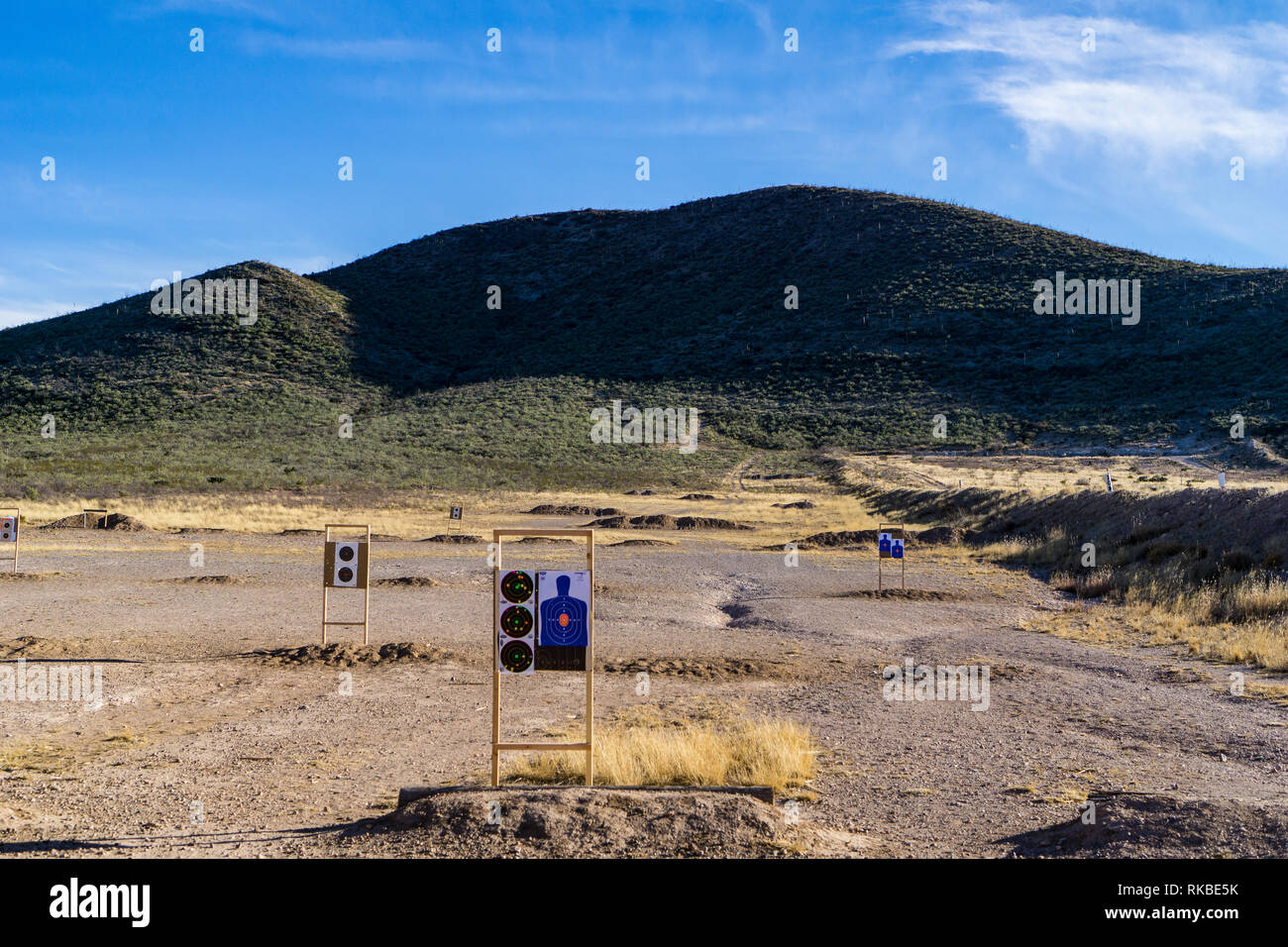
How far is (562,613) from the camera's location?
690 centimetres

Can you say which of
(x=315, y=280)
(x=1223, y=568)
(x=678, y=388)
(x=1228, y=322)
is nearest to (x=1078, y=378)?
(x=1228, y=322)

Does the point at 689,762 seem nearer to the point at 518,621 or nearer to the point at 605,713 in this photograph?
the point at 518,621

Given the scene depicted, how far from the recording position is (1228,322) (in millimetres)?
80062

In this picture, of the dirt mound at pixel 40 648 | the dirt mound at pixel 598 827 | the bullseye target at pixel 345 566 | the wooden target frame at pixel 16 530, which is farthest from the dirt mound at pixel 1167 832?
the wooden target frame at pixel 16 530

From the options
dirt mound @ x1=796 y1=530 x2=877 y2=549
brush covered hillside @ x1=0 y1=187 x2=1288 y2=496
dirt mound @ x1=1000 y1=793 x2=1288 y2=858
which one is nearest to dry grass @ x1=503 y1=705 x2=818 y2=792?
dirt mound @ x1=1000 y1=793 x2=1288 y2=858

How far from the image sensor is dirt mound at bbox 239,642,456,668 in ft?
43.5

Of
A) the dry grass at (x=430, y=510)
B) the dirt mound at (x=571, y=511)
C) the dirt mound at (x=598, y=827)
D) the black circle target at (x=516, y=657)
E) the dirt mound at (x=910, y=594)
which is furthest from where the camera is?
the dirt mound at (x=571, y=511)

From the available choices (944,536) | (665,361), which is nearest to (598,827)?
(944,536)

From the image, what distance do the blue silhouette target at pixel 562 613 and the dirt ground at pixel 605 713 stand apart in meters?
0.99

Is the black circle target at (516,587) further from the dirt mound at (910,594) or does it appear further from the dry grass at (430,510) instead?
the dry grass at (430,510)

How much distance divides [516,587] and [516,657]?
472 mm

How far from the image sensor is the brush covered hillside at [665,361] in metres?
65.7
